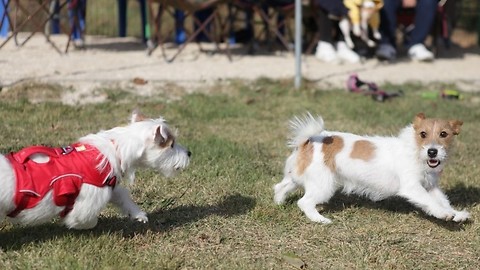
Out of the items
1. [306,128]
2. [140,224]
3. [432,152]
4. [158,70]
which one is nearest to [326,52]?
[158,70]

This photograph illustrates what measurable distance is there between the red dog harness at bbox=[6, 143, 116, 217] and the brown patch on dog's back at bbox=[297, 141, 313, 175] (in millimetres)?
1291

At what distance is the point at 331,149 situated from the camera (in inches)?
165

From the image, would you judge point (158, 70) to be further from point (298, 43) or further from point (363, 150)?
point (363, 150)

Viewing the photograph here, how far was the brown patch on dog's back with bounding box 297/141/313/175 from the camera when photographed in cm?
419

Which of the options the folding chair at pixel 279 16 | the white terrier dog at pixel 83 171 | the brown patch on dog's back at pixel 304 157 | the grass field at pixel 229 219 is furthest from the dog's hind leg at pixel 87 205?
the folding chair at pixel 279 16

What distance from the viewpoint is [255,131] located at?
6.50m

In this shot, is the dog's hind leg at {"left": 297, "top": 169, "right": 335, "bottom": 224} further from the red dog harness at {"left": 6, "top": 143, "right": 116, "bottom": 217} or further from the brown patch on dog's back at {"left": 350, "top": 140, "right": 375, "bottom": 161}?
the red dog harness at {"left": 6, "top": 143, "right": 116, "bottom": 217}

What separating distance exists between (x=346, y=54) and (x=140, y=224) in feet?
21.9

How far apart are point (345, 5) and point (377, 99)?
202 cm

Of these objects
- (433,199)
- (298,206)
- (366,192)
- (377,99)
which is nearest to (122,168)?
(298,206)

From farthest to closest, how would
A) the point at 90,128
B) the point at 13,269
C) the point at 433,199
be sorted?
the point at 90,128
the point at 433,199
the point at 13,269

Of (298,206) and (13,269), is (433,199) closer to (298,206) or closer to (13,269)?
(298,206)

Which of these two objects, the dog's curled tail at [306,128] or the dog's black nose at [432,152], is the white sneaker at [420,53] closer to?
the dog's curled tail at [306,128]

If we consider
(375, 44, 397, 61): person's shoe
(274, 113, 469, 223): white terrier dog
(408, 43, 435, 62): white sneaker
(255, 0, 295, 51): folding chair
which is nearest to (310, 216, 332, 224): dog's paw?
(274, 113, 469, 223): white terrier dog
